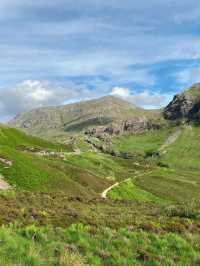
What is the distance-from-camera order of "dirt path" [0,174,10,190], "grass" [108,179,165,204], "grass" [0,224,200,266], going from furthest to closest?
Result: "grass" [108,179,165,204], "dirt path" [0,174,10,190], "grass" [0,224,200,266]

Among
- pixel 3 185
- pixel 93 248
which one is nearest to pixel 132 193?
pixel 3 185

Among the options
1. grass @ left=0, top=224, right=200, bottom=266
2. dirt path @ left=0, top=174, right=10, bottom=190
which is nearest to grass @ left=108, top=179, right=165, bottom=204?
dirt path @ left=0, top=174, right=10, bottom=190

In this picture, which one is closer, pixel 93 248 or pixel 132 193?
pixel 93 248

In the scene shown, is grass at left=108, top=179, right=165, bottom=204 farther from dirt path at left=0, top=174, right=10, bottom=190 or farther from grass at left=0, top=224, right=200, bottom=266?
grass at left=0, top=224, right=200, bottom=266

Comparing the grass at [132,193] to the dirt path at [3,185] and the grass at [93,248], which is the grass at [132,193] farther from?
the grass at [93,248]

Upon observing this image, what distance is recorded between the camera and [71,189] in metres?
58.3

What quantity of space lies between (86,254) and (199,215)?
562 inches

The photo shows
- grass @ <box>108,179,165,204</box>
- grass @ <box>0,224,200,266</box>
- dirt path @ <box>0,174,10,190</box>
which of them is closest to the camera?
grass @ <box>0,224,200,266</box>

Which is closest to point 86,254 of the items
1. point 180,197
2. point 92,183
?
point 92,183

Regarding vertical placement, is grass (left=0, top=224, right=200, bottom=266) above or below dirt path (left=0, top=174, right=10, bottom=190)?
above

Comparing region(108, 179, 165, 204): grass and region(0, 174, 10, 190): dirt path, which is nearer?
region(0, 174, 10, 190): dirt path

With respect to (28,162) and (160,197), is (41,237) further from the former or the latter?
(160,197)

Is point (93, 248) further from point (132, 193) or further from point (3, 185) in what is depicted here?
point (132, 193)

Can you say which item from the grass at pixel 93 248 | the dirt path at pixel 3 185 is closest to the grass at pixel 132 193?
the dirt path at pixel 3 185
